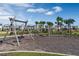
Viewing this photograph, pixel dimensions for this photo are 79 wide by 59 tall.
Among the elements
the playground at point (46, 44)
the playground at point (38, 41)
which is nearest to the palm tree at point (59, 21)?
the playground at point (38, 41)

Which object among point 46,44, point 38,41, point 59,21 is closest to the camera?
point 59,21

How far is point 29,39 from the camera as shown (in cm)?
711

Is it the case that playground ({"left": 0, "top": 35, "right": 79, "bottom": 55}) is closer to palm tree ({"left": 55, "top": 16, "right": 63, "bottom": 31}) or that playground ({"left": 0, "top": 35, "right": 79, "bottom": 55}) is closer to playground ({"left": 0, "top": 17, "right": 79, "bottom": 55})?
playground ({"left": 0, "top": 17, "right": 79, "bottom": 55})

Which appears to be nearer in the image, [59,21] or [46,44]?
[59,21]

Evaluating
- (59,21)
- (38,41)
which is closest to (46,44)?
(38,41)

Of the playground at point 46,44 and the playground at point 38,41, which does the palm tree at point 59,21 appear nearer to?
the playground at point 38,41

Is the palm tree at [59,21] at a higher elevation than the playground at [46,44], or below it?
higher

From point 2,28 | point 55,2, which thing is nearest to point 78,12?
point 55,2

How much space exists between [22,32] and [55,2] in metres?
1.58

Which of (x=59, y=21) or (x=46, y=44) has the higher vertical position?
(x=59, y=21)

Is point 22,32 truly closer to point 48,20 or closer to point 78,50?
point 48,20

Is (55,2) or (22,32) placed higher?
(55,2)

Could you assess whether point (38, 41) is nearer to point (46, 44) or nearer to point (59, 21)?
point (46, 44)

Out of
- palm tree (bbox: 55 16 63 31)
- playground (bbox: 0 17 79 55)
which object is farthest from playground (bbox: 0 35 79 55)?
palm tree (bbox: 55 16 63 31)
